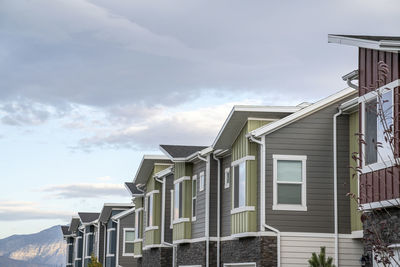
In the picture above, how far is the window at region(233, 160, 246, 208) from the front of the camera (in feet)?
73.6

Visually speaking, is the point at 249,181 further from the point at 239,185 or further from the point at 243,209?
the point at 239,185

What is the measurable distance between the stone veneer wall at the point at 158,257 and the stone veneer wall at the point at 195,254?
2.79 metres

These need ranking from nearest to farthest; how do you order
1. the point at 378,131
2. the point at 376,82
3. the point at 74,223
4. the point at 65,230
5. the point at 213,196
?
1. the point at 376,82
2. the point at 378,131
3. the point at 213,196
4. the point at 74,223
5. the point at 65,230

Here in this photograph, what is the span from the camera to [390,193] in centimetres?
1402

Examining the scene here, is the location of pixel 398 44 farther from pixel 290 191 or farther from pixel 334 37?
pixel 290 191

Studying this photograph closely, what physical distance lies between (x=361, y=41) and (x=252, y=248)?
878cm

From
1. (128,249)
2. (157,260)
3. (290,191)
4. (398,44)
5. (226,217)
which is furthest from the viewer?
(128,249)

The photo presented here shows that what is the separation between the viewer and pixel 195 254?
89.8 ft

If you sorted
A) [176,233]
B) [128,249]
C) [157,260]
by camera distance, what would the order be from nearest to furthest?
[176,233]
[157,260]
[128,249]

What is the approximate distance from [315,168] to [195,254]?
769cm

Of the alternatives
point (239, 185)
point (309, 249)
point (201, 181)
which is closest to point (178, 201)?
point (201, 181)

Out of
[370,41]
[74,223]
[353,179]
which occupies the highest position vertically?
[370,41]

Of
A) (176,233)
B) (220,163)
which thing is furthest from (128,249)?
(220,163)

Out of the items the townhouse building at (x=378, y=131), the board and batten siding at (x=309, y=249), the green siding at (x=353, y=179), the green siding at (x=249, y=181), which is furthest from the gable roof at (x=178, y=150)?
the townhouse building at (x=378, y=131)
